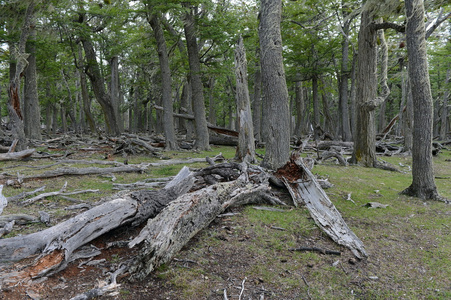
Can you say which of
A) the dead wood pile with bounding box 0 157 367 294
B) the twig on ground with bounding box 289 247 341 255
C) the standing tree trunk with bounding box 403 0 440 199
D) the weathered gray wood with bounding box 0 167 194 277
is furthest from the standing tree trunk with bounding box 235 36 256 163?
the twig on ground with bounding box 289 247 341 255

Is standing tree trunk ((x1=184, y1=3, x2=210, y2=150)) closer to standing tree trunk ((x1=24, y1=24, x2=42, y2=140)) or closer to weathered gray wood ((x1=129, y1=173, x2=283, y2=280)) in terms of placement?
standing tree trunk ((x1=24, y1=24, x2=42, y2=140))

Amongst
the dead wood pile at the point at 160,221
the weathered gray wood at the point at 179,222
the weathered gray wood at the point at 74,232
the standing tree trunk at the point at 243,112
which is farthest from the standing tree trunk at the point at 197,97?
the weathered gray wood at the point at 74,232

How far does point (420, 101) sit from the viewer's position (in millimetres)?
6223

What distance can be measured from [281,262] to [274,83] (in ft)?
15.2

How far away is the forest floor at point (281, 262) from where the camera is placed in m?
3.04

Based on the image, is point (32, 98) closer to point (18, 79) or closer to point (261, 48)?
point (18, 79)

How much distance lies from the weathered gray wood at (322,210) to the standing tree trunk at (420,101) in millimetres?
2531

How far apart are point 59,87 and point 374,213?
2916 cm

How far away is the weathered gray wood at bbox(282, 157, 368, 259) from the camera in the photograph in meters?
4.11

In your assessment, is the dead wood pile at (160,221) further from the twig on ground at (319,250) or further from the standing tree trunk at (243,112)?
the standing tree trunk at (243,112)

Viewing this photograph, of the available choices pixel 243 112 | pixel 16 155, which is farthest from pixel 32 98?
pixel 243 112

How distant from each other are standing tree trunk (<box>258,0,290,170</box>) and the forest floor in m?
2.02

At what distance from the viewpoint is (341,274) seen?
3484 mm

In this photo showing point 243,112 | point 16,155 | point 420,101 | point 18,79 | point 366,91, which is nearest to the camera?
point 420,101
